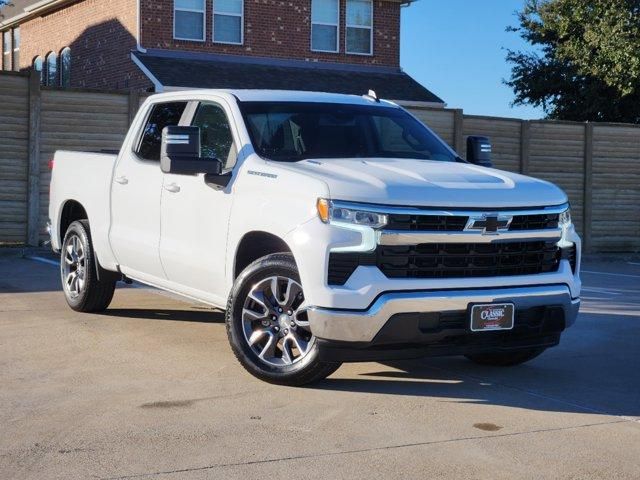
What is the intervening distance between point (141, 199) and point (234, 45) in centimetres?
1996

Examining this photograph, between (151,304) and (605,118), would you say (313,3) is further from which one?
(151,304)

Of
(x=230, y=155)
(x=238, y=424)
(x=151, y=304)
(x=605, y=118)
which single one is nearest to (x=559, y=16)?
(x=605, y=118)

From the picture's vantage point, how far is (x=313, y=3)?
29391 mm

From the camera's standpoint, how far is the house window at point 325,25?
96.6 ft

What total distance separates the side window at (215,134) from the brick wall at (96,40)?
1782 centimetres

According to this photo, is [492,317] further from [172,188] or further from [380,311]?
[172,188]

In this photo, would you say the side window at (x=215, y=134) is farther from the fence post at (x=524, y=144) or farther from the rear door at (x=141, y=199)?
the fence post at (x=524, y=144)

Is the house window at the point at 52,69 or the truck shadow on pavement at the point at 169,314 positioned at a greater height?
the house window at the point at 52,69

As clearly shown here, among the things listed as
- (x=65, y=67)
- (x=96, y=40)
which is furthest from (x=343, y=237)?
(x=65, y=67)

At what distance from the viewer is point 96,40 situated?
96.6 ft

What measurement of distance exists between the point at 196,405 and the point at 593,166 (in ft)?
52.1

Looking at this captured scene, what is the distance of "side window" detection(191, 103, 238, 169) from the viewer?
790 cm

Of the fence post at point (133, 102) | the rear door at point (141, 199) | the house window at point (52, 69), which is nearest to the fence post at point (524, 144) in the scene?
the fence post at point (133, 102)

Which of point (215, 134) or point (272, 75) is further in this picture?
point (272, 75)
